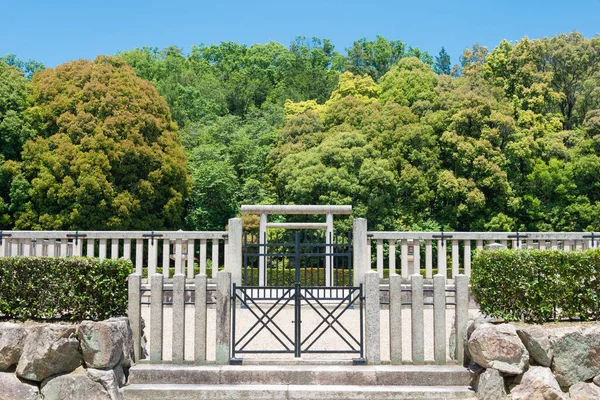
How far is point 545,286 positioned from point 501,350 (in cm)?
118

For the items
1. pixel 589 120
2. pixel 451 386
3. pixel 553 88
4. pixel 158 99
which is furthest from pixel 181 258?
pixel 553 88

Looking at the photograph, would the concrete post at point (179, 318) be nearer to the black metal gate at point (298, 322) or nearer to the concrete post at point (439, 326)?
the black metal gate at point (298, 322)

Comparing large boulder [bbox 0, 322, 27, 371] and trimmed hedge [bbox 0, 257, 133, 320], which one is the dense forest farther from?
large boulder [bbox 0, 322, 27, 371]

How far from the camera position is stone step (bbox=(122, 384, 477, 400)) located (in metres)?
6.71

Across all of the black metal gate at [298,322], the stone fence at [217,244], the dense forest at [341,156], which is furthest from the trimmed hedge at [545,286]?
the dense forest at [341,156]

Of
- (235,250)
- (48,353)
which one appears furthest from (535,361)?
(235,250)

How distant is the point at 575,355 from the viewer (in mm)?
6695

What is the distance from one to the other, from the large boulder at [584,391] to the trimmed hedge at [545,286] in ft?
2.80

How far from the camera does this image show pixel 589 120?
2383 centimetres

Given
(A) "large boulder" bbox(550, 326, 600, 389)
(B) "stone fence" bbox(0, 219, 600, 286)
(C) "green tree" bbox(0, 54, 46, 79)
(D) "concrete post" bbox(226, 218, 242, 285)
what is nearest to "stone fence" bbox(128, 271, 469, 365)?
(A) "large boulder" bbox(550, 326, 600, 389)

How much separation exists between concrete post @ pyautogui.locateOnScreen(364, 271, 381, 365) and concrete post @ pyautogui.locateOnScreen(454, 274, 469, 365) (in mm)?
942

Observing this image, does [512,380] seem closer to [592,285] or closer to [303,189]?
[592,285]

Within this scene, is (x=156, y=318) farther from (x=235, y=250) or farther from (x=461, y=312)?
(x=235, y=250)

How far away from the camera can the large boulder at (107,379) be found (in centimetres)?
649
